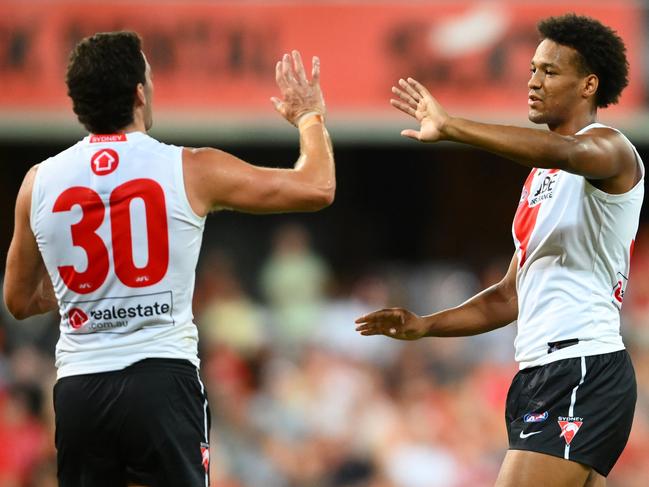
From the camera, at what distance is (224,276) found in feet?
37.3

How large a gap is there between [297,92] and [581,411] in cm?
169

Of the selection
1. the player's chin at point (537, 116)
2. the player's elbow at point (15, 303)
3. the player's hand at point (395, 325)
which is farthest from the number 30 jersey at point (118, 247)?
the player's chin at point (537, 116)

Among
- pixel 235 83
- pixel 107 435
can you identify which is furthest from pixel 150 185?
pixel 235 83

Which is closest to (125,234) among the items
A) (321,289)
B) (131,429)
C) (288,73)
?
(131,429)

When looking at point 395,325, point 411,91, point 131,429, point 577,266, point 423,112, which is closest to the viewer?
point 131,429

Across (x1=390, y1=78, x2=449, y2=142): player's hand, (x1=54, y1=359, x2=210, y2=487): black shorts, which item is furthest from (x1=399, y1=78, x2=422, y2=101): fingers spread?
(x1=54, y1=359, x2=210, y2=487): black shorts

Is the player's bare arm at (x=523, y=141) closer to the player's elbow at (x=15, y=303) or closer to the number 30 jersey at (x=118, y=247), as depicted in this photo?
the number 30 jersey at (x=118, y=247)

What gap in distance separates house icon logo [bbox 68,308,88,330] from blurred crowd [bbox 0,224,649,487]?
15.6ft

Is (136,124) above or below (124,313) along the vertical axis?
above

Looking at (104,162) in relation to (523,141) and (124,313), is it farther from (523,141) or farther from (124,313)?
(523,141)

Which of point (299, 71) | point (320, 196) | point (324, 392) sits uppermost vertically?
point (299, 71)

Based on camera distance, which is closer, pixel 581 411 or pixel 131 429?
pixel 131 429

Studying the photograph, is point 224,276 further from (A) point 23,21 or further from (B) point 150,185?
(B) point 150,185

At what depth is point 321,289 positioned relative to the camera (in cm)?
1168
